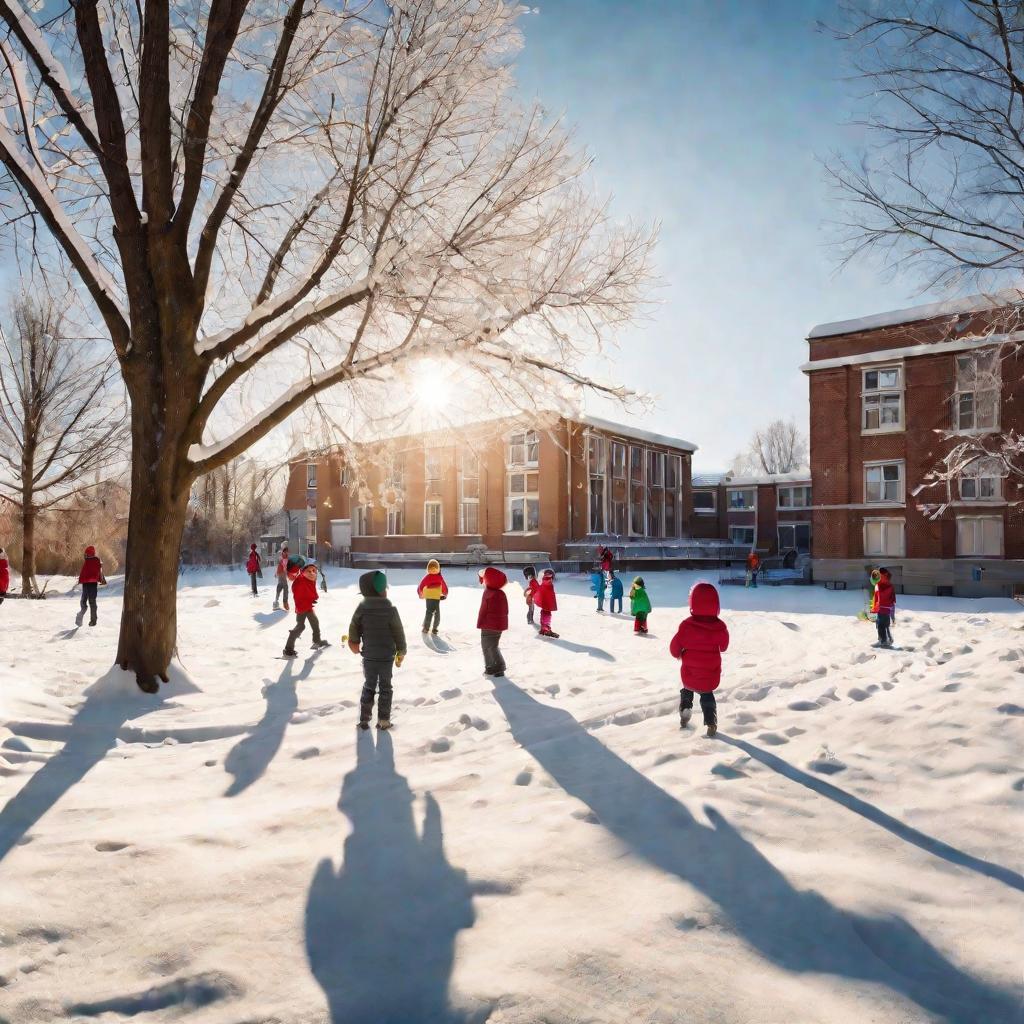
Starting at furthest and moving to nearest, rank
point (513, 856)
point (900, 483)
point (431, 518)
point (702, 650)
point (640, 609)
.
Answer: point (431, 518), point (900, 483), point (640, 609), point (702, 650), point (513, 856)

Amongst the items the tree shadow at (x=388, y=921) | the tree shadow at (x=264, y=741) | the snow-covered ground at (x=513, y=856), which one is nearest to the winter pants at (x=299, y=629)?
the tree shadow at (x=264, y=741)

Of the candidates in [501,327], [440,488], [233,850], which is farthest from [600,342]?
[440,488]

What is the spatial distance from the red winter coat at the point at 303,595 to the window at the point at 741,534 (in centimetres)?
4728

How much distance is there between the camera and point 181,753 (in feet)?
19.9

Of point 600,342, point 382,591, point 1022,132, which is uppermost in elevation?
point 1022,132

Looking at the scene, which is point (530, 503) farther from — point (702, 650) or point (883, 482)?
point (702, 650)

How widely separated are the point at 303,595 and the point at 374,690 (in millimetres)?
5294

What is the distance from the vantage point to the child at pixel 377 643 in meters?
6.88

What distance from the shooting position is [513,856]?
151 inches

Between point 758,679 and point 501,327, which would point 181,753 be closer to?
point 501,327

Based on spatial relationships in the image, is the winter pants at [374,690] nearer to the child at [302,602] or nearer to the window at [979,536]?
the child at [302,602]

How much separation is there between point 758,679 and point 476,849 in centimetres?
612

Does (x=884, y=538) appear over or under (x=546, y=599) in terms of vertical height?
over

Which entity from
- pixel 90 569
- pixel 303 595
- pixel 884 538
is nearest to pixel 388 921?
pixel 303 595
